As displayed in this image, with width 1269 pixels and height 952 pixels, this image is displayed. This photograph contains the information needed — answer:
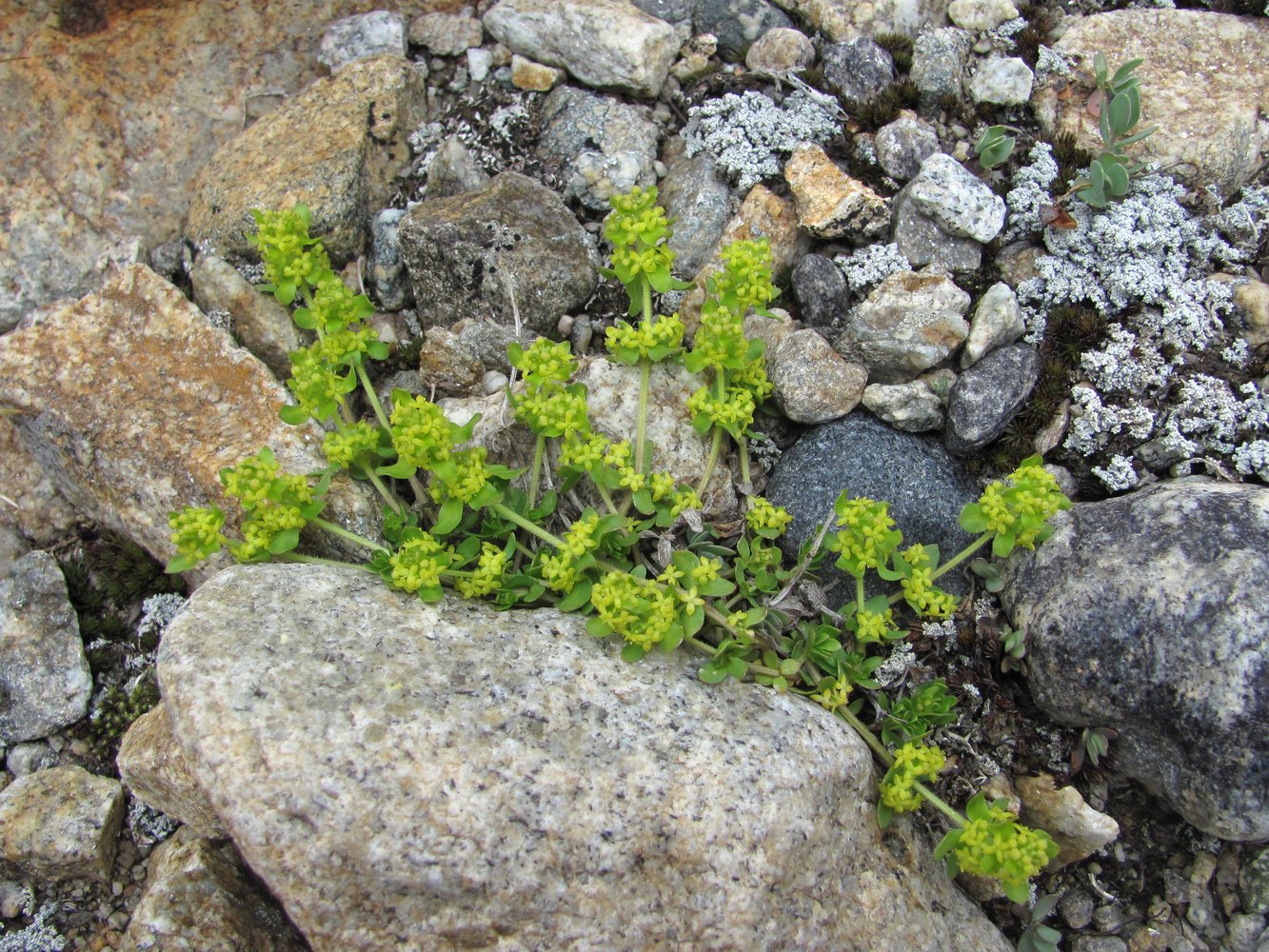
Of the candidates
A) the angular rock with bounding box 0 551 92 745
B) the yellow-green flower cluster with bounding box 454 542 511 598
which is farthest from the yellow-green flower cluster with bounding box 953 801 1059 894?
the angular rock with bounding box 0 551 92 745

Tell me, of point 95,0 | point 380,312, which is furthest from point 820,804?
point 95,0

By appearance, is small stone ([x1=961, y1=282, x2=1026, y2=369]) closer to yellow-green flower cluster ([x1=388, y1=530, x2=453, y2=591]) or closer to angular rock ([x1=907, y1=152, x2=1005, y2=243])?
angular rock ([x1=907, y1=152, x2=1005, y2=243])

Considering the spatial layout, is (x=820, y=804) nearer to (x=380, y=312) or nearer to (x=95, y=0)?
(x=380, y=312)

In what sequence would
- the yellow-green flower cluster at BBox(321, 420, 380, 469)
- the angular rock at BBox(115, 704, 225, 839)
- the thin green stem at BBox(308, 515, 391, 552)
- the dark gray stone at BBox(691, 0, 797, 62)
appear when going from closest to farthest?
the angular rock at BBox(115, 704, 225, 839)
the thin green stem at BBox(308, 515, 391, 552)
the yellow-green flower cluster at BBox(321, 420, 380, 469)
the dark gray stone at BBox(691, 0, 797, 62)

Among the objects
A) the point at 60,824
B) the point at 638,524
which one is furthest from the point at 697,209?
the point at 60,824

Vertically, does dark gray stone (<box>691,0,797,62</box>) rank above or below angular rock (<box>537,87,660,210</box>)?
above

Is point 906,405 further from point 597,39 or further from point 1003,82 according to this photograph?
point 597,39

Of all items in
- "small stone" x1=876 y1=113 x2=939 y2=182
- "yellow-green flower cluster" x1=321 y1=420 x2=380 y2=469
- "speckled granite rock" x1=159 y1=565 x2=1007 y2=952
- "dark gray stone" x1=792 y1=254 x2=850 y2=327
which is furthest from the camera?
"small stone" x1=876 y1=113 x2=939 y2=182
